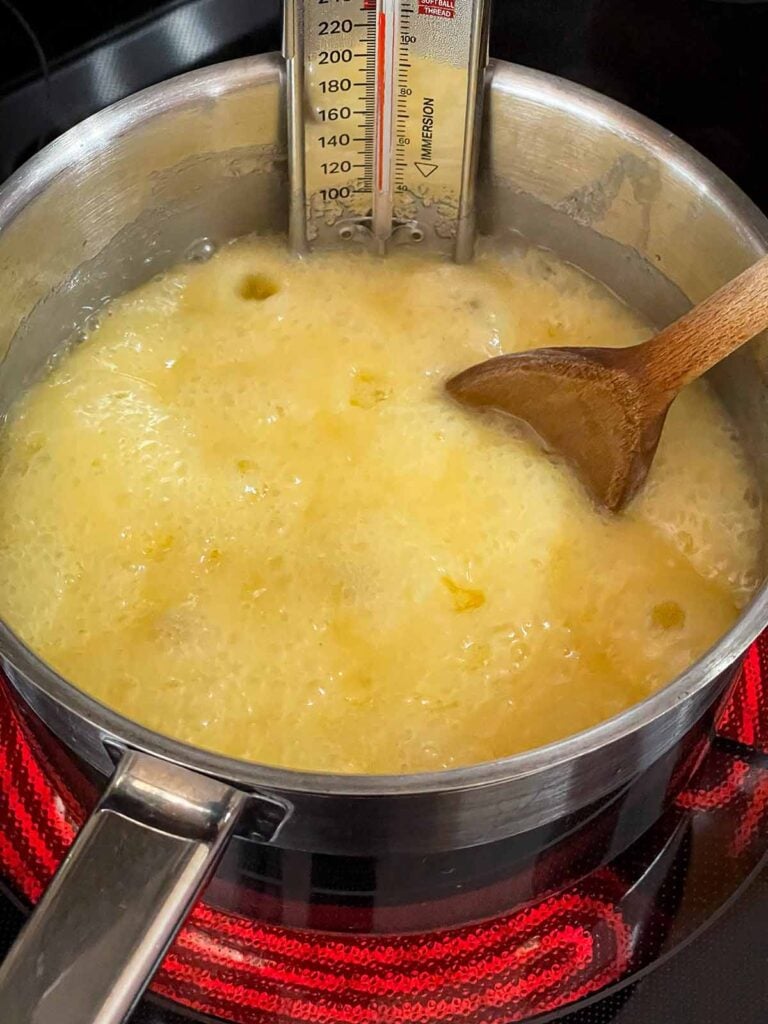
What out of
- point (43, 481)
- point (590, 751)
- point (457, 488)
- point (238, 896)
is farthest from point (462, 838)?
point (43, 481)

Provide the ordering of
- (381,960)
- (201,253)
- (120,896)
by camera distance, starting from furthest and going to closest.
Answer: (201,253), (381,960), (120,896)

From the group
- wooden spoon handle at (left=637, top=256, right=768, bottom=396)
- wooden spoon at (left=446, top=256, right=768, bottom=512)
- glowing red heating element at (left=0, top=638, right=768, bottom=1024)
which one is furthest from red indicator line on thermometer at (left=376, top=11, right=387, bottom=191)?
glowing red heating element at (left=0, top=638, right=768, bottom=1024)

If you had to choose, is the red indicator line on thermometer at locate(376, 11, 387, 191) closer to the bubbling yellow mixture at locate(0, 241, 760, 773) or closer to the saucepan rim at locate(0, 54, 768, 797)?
the bubbling yellow mixture at locate(0, 241, 760, 773)

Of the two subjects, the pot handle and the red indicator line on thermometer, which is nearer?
the pot handle

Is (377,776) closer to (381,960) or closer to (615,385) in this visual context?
(381,960)

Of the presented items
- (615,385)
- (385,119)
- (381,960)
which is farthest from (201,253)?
(381,960)

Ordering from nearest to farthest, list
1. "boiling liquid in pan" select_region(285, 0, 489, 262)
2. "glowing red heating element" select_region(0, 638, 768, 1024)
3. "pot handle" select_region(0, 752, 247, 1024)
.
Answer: "pot handle" select_region(0, 752, 247, 1024) → "glowing red heating element" select_region(0, 638, 768, 1024) → "boiling liquid in pan" select_region(285, 0, 489, 262)

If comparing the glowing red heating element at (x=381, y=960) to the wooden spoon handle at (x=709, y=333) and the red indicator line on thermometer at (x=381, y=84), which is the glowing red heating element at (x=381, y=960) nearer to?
the wooden spoon handle at (x=709, y=333)

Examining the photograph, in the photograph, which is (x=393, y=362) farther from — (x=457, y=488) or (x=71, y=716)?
(x=71, y=716)
